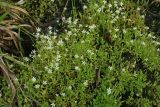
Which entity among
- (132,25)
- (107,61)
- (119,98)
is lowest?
(119,98)

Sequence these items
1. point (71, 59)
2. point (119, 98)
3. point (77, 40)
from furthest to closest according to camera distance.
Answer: point (77, 40) → point (71, 59) → point (119, 98)

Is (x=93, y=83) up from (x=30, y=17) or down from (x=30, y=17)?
down

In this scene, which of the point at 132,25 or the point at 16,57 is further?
the point at 132,25

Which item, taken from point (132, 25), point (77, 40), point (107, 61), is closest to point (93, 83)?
point (107, 61)

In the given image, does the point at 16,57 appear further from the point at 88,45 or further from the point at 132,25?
the point at 132,25

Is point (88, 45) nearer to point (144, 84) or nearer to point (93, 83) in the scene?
point (93, 83)

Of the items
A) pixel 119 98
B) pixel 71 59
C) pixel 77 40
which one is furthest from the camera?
pixel 77 40
